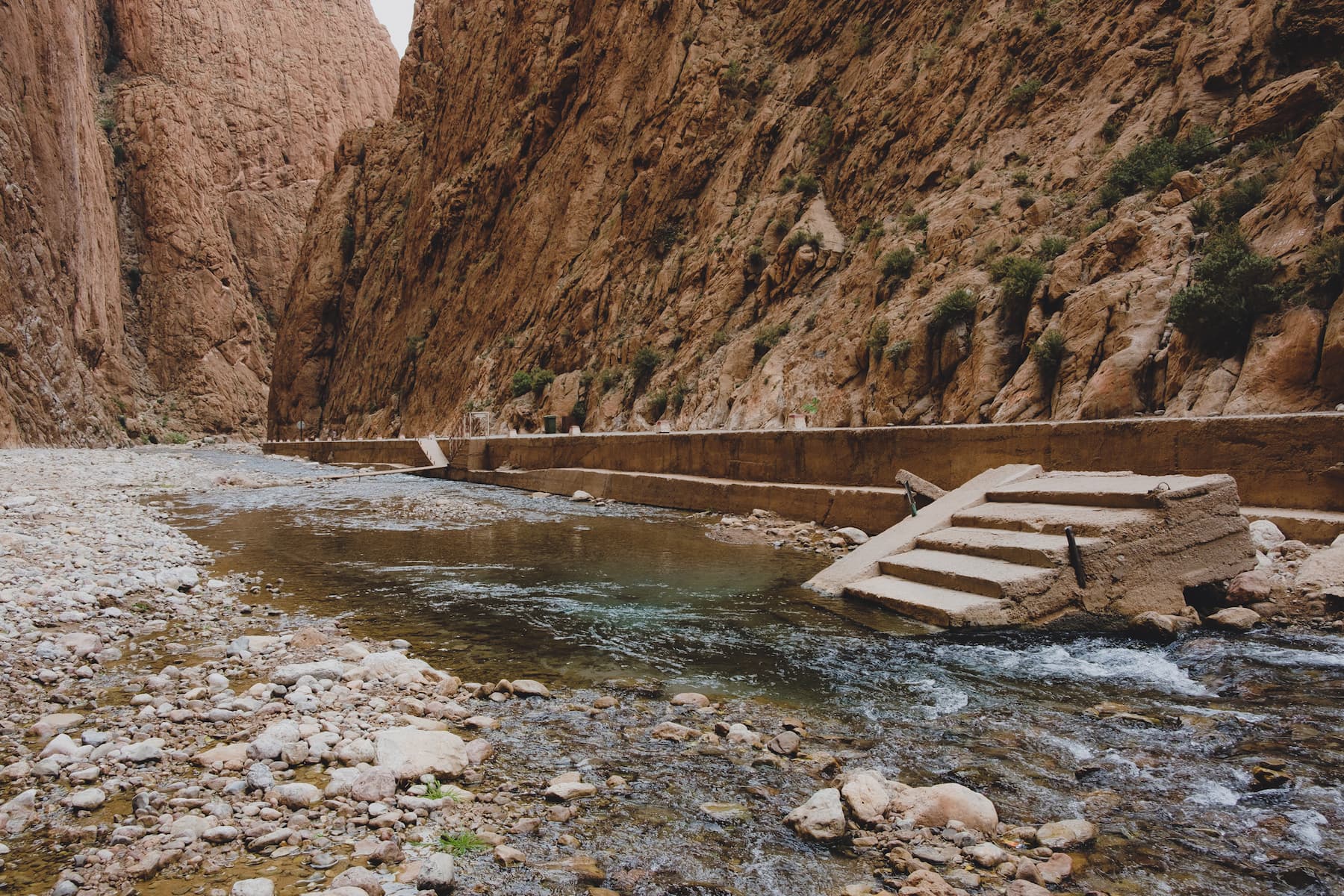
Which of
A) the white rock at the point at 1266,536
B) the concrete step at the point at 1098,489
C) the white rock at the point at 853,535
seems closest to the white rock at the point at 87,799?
the concrete step at the point at 1098,489

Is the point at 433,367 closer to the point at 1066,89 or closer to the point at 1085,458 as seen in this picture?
the point at 1066,89

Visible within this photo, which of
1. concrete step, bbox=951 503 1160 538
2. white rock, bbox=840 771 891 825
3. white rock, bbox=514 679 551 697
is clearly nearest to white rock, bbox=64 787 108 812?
white rock, bbox=514 679 551 697

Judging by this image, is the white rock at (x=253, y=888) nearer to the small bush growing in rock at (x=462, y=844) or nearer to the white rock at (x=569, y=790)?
the small bush growing in rock at (x=462, y=844)

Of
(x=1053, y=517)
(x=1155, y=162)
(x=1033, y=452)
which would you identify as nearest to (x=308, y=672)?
(x=1053, y=517)

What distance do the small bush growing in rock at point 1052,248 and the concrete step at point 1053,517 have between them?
26.8 feet

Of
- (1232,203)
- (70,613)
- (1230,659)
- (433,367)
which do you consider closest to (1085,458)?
(1230,659)

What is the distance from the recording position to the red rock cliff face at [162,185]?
29.0m

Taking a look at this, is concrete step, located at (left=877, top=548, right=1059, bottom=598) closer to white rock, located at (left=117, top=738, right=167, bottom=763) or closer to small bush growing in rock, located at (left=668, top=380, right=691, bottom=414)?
white rock, located at (left=117, top=738, right=167, bottom=763)

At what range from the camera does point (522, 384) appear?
91.7ft

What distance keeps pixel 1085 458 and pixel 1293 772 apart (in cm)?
454

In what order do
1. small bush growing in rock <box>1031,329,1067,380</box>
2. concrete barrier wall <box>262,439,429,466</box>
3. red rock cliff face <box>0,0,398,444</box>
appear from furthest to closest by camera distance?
red rock cliff face <box>0,0,398,444</box>
concrete barrier wall <box>262,439,429,466</box>
small bush growing in rock <box>1031,329,1067,380</box>

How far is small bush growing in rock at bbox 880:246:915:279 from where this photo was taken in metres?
15.9

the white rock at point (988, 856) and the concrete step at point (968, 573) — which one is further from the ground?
the concrete step at point (968, 573)

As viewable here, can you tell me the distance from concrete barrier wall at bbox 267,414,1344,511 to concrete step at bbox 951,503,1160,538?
1383mm
